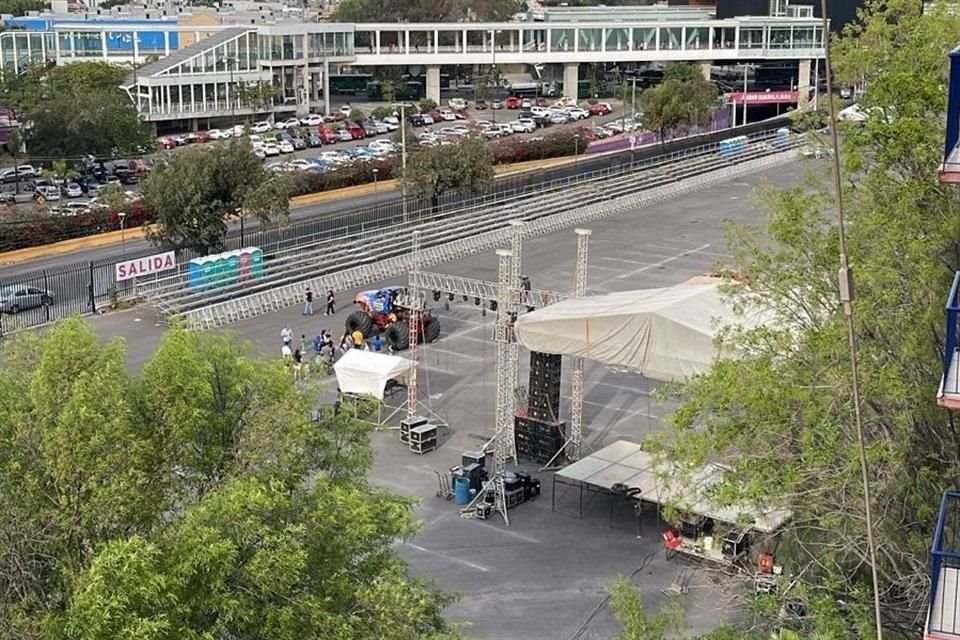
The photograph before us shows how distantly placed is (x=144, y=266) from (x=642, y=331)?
65.7 feet

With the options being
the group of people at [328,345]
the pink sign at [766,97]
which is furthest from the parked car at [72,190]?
the pink sign at [766,97]

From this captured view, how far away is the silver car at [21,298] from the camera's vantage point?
111ft

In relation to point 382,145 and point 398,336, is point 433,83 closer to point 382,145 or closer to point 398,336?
point 382,145

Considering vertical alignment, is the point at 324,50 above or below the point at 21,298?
above

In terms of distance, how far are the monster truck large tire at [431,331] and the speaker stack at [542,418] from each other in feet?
27.4

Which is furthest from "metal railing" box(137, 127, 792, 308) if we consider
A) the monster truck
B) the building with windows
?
the building with windows

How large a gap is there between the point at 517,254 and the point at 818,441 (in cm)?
1169

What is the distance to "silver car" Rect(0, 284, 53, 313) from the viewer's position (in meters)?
34.0

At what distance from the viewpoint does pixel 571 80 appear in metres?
92.7

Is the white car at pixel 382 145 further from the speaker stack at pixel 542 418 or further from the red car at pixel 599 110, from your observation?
the speaker stack at pixel 542 418

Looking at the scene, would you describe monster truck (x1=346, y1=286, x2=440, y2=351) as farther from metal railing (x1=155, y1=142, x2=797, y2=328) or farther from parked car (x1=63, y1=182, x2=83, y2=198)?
parked car (x1=63, y1=182, x2=83, y2=198)


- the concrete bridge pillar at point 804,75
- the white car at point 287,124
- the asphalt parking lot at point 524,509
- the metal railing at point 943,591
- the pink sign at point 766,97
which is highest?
the concrete bridge pillar at point 804,75

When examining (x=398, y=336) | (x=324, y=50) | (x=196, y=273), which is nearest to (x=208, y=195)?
(x=196, y=273)

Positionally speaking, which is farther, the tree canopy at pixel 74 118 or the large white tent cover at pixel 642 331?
the tree canopy at pixel 74 118
